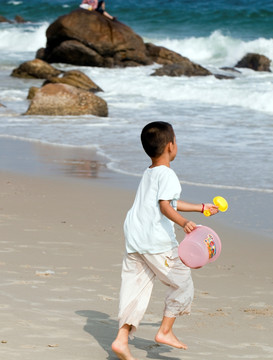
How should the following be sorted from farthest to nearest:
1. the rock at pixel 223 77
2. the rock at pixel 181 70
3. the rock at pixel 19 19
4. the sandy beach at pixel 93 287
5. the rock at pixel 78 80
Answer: the rock at pixel 19 19 < the rock at pixel 223 77 < the rock at pixel 181 70 < the rock at pixel 78 80 < the sandy beach at pixel 93 287

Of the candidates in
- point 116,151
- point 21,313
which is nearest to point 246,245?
point 21,313

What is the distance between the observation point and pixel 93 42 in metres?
24.5

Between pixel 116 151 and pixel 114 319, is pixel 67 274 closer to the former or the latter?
pixel 114 319

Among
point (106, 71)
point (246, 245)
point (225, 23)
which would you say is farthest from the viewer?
point (225, 23)

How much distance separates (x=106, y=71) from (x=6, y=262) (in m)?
19.2

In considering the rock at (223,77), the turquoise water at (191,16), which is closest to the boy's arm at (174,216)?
the rock at (223,77)

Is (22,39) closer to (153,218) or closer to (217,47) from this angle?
(217,47)

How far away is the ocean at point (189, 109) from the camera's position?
9734 mm

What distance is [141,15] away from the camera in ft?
140

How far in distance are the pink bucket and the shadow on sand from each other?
1.62ft

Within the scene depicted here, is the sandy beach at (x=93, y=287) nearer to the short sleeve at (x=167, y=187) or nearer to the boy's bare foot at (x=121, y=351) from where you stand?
the boy's bare foot at (x=121, y=351)

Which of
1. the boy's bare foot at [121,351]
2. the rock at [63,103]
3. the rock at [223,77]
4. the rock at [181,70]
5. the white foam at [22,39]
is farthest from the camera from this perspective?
the white foam at [22,39]

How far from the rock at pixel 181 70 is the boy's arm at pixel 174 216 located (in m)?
19.4

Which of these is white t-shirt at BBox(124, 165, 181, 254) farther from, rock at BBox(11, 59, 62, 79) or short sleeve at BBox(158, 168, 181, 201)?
rock at BBox(11, 59, 62, 79)
